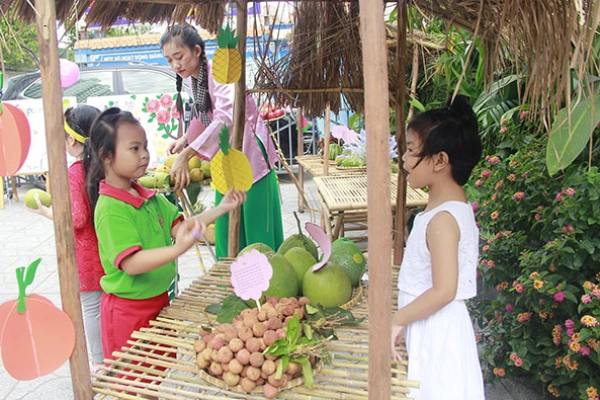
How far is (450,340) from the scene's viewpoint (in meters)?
1.20

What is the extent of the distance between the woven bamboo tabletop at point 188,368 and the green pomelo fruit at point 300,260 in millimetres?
193

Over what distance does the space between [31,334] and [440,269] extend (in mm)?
884

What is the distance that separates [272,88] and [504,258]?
1.16 m

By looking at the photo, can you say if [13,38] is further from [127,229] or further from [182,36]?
[182,36]

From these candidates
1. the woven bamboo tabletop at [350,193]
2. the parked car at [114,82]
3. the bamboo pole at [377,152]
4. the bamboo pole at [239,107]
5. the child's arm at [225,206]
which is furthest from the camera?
the parked car at [114,82]

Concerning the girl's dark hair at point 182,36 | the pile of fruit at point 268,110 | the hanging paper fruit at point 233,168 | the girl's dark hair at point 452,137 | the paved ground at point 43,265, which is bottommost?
the paved ground at point 43,265

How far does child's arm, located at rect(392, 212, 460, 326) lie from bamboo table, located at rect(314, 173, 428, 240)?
4.98ft

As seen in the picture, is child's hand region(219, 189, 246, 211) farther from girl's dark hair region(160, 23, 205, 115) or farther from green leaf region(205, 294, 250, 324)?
girl's dark hair region(160, 23, 205, 115)

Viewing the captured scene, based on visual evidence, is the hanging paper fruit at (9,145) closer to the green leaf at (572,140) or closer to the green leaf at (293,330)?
the green leaf at (293,330)

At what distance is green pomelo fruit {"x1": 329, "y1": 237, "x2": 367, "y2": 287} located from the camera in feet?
5.20

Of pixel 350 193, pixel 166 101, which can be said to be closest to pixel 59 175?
pixel 350 193

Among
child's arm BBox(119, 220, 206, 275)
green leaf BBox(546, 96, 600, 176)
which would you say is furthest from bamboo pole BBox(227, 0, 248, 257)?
green leaf BBox(546, 96, 600, 176)

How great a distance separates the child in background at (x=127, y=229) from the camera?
4.27 ft

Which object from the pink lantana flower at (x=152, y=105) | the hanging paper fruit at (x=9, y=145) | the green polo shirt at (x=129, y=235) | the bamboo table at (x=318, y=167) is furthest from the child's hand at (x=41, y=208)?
the pink lantana flower at (x=152, y=105)
